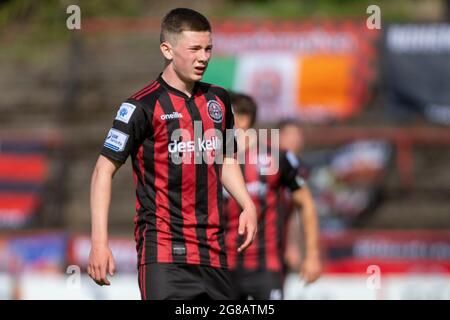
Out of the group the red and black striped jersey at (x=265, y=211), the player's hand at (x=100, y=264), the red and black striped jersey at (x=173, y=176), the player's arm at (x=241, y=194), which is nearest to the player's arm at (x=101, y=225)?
the player's hand at (x=100, y=264)

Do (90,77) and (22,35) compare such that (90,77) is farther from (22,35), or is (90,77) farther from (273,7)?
(22,35)

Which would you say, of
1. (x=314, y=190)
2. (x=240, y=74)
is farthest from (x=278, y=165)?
(x=240, y=74)

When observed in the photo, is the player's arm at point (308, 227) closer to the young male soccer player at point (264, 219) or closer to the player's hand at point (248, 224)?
the young male soccer player at point (264, 219)

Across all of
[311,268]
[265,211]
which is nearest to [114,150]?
[265,211]

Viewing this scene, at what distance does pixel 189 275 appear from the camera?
16.1ft

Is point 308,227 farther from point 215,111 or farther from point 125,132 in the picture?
point 125,132

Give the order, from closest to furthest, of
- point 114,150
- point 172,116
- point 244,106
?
point 114,150 → point 172,116 → point 244,106

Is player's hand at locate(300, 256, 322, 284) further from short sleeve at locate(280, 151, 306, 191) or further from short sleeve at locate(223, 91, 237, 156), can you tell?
short sleeve at locate(223, 91, 237, 156)

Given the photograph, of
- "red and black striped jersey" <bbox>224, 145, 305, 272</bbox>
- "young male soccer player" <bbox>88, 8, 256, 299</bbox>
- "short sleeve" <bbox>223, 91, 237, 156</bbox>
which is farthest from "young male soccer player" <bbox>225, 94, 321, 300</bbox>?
"young male soccer player" <bbox>88, 8, 256, 299</bbox>

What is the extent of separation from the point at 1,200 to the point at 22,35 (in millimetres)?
7165

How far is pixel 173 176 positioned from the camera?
4.92 meters

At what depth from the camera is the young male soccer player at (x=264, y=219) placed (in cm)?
670

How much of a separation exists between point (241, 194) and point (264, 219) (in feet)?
5.89

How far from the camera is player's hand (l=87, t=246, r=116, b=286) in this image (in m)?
4.48
